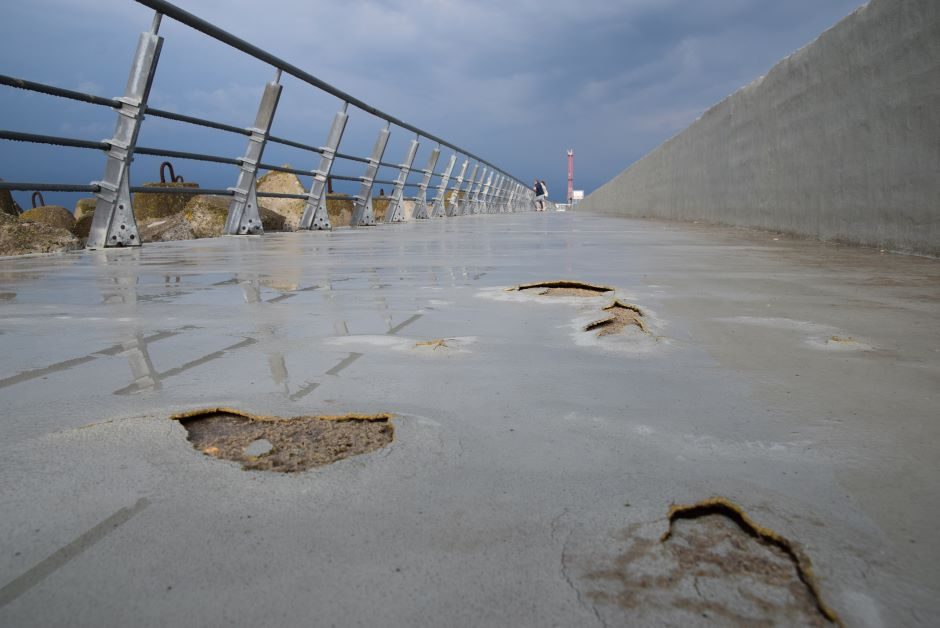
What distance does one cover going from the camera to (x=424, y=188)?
1295 centimetres

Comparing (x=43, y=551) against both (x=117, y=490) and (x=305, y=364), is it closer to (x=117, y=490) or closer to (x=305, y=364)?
(x=117, y=490)

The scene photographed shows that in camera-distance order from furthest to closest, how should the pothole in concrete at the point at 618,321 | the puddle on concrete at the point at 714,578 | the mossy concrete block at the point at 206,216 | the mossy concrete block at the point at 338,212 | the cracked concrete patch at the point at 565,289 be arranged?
the mossy concrete block at the point at 338,212, the mossy concrete block at the point at 206,216, the cracked concrete patch at the point at 565,289, the pothole in concrete at the point at 618,321, the puddle on concrete at the point at 714,578

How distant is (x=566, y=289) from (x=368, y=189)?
7227 mm

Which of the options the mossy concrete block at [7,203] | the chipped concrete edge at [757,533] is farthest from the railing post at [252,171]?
the chipped concrete edge at [757,533]

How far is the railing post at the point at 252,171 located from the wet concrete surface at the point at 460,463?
4.35 metres

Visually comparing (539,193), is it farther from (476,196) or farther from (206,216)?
(206,216)

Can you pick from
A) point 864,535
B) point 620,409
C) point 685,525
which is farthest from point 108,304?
point 864,535

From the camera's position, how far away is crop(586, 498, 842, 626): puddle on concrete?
51cm

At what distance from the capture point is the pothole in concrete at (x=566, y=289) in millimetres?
2139

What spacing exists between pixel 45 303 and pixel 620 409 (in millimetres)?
1846

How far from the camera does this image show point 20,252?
406 centimetres

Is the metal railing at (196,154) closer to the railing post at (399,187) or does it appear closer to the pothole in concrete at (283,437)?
the railing post at (399,187)

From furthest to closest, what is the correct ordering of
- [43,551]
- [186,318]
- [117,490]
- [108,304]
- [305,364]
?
[108,304] → [186,318] → [305,364] → [117,490] → [43,551]

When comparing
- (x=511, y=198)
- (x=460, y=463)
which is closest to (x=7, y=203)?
(x=460, y=463)
